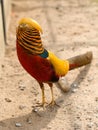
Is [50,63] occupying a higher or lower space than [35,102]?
higher

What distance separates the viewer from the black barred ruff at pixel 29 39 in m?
3.35

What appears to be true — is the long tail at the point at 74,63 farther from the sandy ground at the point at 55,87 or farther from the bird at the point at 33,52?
the bird at the point at 33,52

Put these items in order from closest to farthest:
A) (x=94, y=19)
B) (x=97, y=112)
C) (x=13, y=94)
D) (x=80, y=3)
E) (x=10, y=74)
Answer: (x=97, y=112) → (x=13, y=94) → (x=10, y=74) → (x=94, y=19) → (x=80, y=3)

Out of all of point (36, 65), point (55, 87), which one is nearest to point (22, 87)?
point (55, 87)

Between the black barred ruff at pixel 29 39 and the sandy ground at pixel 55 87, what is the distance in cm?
67

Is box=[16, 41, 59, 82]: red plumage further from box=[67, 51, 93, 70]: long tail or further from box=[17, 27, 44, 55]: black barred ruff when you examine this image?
box=[67, 51, 93, 70]: long tail

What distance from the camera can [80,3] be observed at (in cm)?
652

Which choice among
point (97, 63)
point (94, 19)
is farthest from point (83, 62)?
point (94, 19)

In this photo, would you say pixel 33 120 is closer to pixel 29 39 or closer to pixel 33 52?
pixel 33 52

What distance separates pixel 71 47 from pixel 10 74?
950 mm

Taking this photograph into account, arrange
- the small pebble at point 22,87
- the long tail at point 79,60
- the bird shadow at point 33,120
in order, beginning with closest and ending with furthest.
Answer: the bird shadow at point 33,120 → the long tail at point 79,60 → the small pebble at point 22,87

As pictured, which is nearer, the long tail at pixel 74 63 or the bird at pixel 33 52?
the bird at pixel 33 52

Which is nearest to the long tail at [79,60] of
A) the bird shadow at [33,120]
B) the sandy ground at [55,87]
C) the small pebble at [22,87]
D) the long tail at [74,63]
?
the long tail at [74,63]

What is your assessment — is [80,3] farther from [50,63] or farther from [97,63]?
[50,63]
